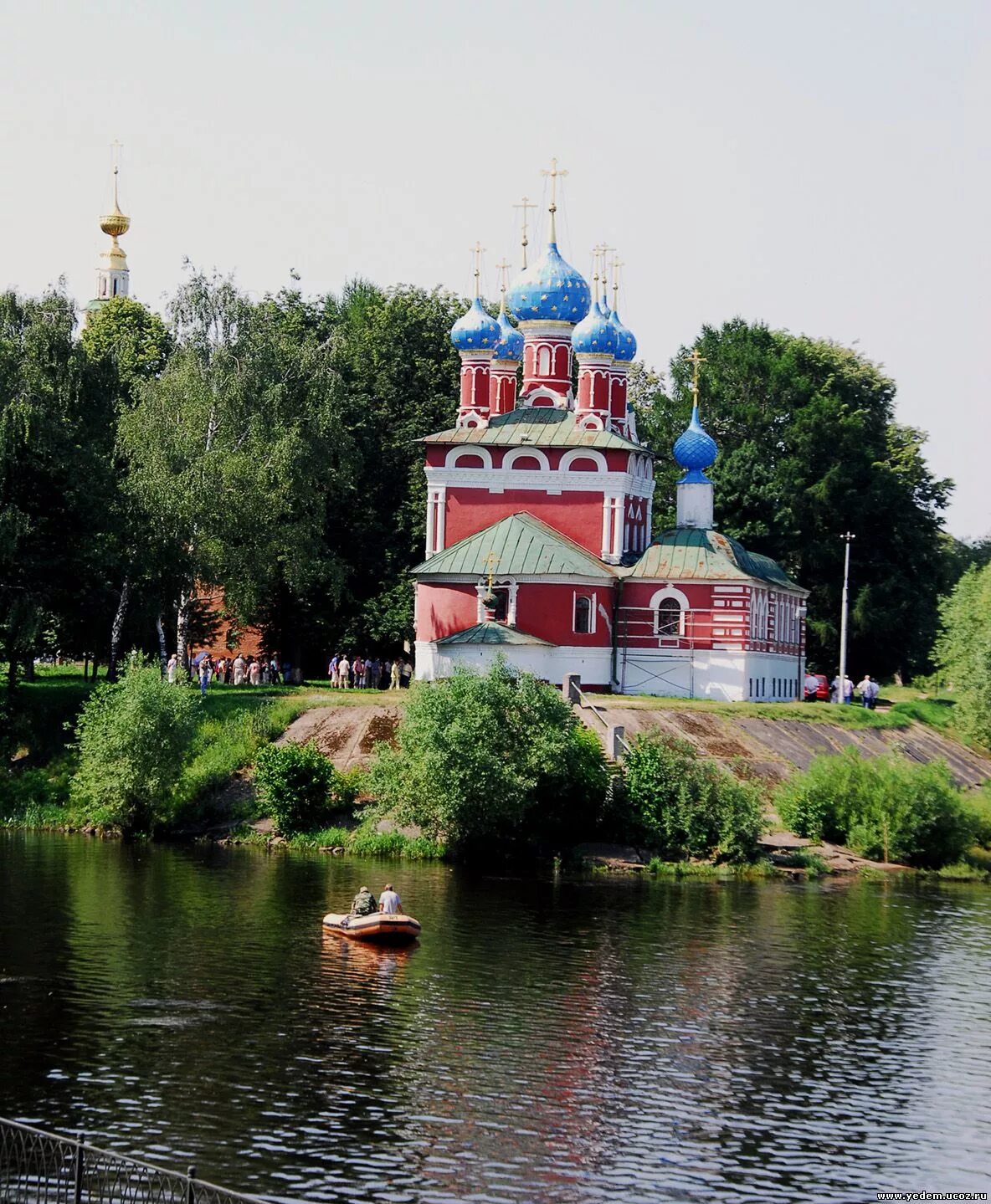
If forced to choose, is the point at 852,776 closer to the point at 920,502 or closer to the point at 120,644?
the point at 120,644

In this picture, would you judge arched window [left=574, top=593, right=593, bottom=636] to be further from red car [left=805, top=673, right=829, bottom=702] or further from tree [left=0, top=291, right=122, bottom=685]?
tree [left=0, top=291, right=122, bottom=685]

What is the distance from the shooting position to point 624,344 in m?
62.8

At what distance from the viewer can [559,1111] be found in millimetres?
24125

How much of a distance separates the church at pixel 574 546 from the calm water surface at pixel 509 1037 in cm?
1624

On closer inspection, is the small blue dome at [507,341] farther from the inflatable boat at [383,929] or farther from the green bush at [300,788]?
the inflatable boat at [383,929]

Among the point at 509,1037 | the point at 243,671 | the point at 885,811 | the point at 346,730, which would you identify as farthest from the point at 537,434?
the point at 509,1037

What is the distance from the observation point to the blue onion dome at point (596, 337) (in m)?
61.2

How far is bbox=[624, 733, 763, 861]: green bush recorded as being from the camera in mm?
45781

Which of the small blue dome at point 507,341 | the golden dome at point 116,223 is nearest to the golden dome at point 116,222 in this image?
the golden dome at point 116,223

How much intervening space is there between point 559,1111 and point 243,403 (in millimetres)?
38889

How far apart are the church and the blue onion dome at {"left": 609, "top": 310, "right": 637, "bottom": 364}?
0.07 metres

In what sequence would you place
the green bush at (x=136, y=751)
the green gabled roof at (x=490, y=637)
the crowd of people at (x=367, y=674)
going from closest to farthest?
1. the green bush at (x=136, y=751)
2. the green gabled roof at (x=490, y=637)
3. the crowd of people at (x=367, y=674)

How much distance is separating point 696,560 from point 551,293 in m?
10.2

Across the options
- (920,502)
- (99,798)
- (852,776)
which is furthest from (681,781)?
(920,502)
